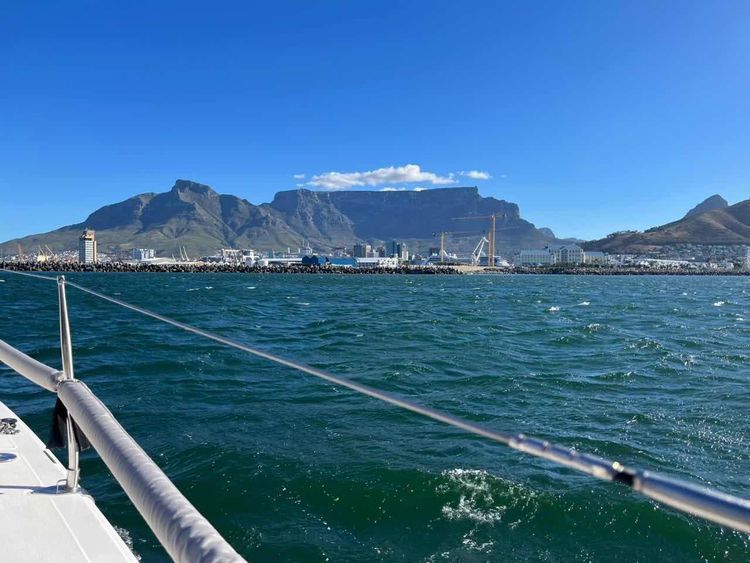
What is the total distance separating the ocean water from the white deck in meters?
1.61

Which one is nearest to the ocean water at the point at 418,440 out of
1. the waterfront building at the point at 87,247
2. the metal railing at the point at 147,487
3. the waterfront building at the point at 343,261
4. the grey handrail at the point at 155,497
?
the metal railing at the point at 147,487

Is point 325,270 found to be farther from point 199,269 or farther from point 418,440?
→ point 418,440

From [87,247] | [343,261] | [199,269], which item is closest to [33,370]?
[199,269]

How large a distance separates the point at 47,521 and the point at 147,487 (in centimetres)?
151

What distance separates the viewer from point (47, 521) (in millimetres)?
2744

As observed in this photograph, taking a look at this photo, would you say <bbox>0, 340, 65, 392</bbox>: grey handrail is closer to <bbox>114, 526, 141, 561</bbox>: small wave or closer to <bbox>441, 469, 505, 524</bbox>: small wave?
<bbox>114, 526, 141, 561</bbox>: small wave

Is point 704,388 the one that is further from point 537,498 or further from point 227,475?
point 227,475

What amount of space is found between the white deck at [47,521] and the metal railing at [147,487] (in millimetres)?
708

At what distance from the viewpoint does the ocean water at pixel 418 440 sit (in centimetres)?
505

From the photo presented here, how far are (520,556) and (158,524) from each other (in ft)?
13.4

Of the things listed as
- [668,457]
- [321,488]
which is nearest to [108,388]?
[321,488]

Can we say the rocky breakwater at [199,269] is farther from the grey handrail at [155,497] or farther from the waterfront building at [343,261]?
the grey handrail at [155,497]

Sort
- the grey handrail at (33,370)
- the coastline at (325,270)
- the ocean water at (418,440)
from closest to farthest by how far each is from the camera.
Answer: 1. the grey handrail at (33,370)
2. the ocean water at (418,440)
3. the coastline at (325,270)

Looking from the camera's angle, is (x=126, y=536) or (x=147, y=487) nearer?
(x=147, y=487)
